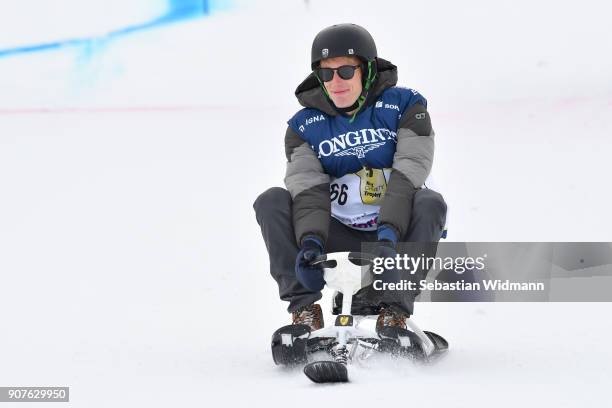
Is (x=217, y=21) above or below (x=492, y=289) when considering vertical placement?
above

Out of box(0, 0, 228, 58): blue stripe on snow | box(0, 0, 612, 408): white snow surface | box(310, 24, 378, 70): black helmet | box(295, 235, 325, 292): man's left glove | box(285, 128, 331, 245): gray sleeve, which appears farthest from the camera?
box(0, 0, 228, 58): blue stripe on snow

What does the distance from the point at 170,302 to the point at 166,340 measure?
63 centimetres

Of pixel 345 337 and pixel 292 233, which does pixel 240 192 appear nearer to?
pixel 292 233

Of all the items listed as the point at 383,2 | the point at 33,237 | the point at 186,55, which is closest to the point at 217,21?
the point at 186,55

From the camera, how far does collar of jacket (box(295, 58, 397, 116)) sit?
4.53 metres

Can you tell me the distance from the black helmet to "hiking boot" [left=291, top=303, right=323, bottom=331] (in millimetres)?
952

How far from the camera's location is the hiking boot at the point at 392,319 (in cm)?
418

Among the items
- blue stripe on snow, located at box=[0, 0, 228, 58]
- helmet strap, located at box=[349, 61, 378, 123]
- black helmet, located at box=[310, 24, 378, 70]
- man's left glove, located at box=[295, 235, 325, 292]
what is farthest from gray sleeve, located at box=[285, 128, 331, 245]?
blue stripe on snow, located at box=[0, 0, 228, 58]

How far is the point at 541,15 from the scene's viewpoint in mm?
9984

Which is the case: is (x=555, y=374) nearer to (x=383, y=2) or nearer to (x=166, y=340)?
(x=166, y=340)

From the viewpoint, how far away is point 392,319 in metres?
4.19

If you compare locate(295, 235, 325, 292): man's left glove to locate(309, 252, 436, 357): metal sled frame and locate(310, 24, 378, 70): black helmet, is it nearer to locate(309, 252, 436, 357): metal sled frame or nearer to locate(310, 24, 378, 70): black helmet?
locate(309, 252, 436, 357): metal sled frame

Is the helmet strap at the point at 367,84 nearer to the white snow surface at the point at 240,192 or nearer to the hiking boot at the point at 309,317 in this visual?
the hiking boot at the point at 309,317

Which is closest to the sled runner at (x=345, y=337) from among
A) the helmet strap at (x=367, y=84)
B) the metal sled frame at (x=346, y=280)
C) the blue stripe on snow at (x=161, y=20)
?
the metal sled frame at (x=346, y=280)
